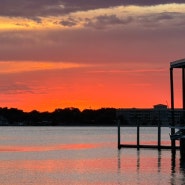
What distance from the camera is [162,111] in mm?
64938

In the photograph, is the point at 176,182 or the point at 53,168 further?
the point at 53,168

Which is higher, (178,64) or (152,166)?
(178,64)

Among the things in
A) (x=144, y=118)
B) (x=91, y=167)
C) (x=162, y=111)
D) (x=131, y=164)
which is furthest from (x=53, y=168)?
(x=144, y=118)

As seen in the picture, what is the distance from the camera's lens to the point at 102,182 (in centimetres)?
4028

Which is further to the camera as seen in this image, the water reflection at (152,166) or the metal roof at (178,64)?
the metal roof at (178,64)

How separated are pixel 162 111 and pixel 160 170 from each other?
17.7 m

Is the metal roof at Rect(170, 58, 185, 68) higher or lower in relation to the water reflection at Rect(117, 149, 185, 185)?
higher

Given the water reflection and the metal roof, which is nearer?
the water reflection

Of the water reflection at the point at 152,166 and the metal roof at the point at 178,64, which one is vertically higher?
the metal roof at the point at 178,64

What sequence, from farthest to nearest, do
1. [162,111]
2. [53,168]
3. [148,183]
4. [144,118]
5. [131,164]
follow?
1. [144,118]
2. [162,111]
3. [131,164]
4. [53,168]
5. [148,183]

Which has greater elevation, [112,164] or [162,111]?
[162,111]

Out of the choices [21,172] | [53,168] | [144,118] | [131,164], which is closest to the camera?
[21,172]

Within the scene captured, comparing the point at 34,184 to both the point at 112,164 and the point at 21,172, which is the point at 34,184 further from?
the point at 112,164

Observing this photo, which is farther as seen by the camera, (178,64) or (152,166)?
(178,64)
